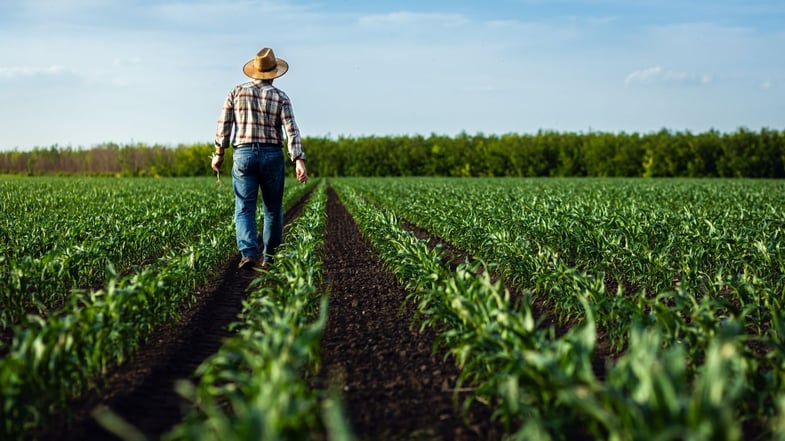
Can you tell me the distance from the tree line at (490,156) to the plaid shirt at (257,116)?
187 ft

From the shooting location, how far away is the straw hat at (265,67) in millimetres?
7895

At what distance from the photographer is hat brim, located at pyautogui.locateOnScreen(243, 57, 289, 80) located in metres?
7.97

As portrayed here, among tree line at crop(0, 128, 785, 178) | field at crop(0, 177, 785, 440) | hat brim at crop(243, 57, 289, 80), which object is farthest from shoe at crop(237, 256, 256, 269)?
tree line at crop(0, 128, 785, 178)

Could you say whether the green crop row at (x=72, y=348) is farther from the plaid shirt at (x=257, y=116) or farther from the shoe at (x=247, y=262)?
the plaid shirt at (x=257, y=116)

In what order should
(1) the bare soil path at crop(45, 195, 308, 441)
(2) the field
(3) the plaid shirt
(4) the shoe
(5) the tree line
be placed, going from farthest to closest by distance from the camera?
(5) the tree line < (4) the shoe < (3) the plaid shirt < (1) the bare soil path at crop(45, 195, 308, 441) < (2) the field

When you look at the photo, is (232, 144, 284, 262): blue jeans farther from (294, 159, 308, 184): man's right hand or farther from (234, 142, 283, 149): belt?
(294, 159, 308, 184): man's right hand

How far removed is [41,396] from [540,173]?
223ft

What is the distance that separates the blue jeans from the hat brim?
2.70 ft

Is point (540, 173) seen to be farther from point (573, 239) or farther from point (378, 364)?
point (378, 364)

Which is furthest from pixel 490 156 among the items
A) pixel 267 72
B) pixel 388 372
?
pixel 388 372

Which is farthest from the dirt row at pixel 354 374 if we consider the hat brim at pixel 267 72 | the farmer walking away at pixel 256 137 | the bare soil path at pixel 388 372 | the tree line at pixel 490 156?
the tree line at pixel 490 156

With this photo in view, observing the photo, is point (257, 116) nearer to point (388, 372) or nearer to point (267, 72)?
point (267, 72)

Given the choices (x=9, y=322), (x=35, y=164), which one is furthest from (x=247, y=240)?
(x=35, y=164)

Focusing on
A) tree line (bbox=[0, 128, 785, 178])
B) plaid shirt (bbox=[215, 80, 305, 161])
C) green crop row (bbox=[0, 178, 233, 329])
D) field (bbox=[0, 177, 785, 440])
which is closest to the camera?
field (bbox=[0, 177, 785, 440])
